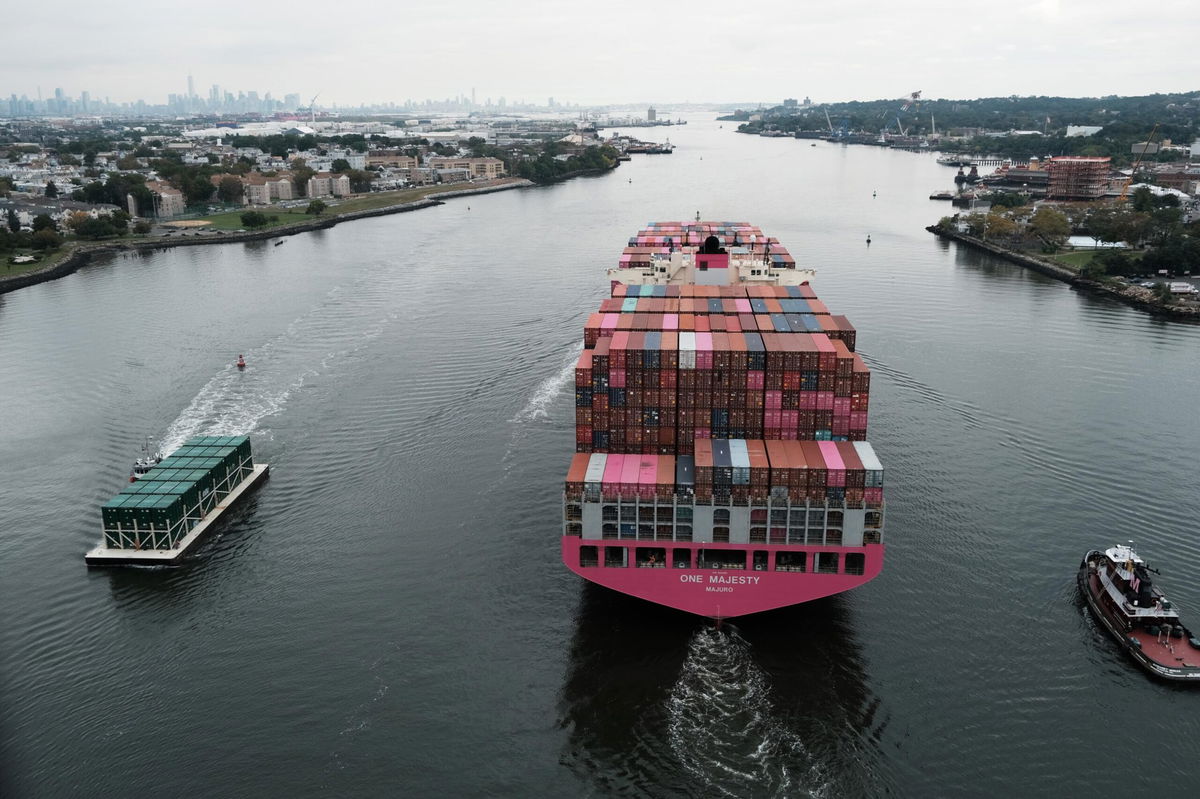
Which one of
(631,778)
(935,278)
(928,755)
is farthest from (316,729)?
(935,278)

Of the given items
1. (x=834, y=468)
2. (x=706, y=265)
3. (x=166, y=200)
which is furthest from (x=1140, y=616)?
(x=166, y=200)

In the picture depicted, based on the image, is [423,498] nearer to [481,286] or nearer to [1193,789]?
[1193,789]

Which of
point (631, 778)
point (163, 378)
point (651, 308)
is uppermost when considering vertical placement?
point (651, 308)

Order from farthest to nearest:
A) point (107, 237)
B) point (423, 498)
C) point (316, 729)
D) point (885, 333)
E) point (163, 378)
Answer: point (107, 237)
point (885, 333)
point (163, 378)
point (423, 498)
point (316, 729)

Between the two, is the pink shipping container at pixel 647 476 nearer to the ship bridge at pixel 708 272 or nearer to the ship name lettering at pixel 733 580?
the ship name lettering at pixel 733 580

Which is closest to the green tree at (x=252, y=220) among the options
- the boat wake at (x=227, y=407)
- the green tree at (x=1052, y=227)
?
the boat wake at (x=227, y=407)

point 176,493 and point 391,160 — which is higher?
point 391,160

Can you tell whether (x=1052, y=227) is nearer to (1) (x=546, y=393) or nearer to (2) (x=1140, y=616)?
(1) (x=546, y=393)

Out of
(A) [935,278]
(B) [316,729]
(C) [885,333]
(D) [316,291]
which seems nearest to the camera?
(B) [316,729]
